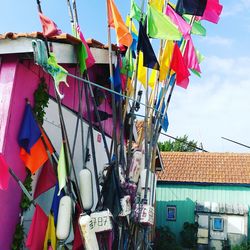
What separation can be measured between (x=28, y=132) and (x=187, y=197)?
563 inches

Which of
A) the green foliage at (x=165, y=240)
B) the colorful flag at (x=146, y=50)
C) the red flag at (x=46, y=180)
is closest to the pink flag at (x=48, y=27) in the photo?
the colorful flag at (x=146, y=50)

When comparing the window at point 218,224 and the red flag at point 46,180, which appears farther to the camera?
the window at point 218,224

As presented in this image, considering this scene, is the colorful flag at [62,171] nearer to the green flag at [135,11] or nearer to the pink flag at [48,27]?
the pink flag at [48,27]

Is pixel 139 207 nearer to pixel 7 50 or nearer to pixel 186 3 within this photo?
pixel 7 50

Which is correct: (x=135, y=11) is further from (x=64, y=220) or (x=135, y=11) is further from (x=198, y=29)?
(x=64, y=220)

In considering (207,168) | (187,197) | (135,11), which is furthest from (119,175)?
(207,168)

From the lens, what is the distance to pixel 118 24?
549 cm

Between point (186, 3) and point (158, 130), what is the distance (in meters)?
2.04

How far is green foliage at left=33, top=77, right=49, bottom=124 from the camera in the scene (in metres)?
5.35

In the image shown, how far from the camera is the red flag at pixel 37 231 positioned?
4.88m

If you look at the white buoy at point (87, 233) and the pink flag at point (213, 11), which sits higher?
the pink flag at point (213, 11)

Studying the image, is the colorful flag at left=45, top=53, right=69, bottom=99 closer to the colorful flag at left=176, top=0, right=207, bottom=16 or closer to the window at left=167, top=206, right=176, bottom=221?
the colorful flag at left=176, top=0, right=207, bottom=16

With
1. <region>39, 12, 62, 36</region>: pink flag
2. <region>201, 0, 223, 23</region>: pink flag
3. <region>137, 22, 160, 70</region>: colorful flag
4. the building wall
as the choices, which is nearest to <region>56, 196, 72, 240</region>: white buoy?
<region>39, 12, 62, 36</region>: pink flag

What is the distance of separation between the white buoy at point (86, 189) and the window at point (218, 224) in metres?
13.0
